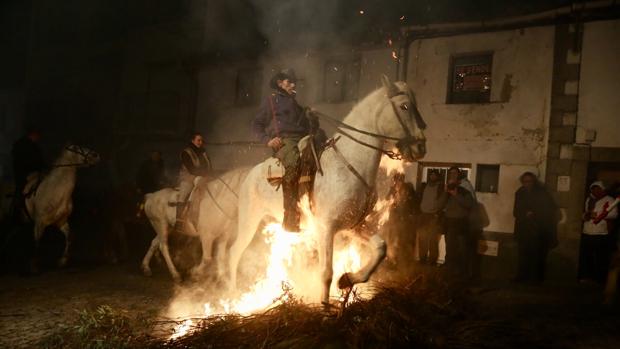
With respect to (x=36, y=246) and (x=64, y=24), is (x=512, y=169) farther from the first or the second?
(x=64, y=24)

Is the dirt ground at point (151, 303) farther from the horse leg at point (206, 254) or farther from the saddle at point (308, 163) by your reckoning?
the saddle at point (308, 163)

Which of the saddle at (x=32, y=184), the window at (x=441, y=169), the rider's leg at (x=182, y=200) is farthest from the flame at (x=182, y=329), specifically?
the window at (x=441, y=169)

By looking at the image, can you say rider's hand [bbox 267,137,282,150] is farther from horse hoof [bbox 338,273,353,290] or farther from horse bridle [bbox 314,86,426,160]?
horse hoof [bbox 338,273,353,290]

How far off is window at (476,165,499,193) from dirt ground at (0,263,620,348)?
10.4 feet

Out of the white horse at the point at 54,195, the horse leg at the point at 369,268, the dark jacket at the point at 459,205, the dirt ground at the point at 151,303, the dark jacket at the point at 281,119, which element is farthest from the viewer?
the dark jacket at the point at 459,205

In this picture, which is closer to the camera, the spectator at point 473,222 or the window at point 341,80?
the spectator at point 473,222

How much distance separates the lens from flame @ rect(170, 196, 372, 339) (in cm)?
571

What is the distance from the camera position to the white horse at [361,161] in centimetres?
503

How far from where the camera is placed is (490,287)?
350 inches

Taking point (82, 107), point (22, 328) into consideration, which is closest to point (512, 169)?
point (22, 328)

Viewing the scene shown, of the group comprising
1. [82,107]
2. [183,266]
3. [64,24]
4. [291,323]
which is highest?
[64,24]

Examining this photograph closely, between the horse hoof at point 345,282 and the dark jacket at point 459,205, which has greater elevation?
the dark jacket at point 459,205

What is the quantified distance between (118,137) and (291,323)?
715 inches

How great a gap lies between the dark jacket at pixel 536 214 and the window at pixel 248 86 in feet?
32.0
